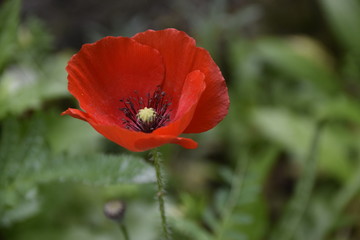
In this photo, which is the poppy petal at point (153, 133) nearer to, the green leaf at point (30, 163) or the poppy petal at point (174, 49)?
the poppy petal at point (174, 49)

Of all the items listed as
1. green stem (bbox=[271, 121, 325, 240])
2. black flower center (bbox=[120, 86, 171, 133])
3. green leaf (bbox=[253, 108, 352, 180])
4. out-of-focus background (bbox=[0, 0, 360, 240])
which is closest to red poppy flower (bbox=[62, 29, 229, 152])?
black flower center (bbox=[120, 86, 171, 133])

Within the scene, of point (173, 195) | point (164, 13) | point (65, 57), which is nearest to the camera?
point (173, 195)

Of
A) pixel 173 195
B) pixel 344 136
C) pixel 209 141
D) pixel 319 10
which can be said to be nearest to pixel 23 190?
pixel 173 195

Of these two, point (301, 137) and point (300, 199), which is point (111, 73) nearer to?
point (300, 199)

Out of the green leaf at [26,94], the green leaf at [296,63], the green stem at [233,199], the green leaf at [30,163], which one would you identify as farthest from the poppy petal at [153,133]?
the green leaf at [296,63]

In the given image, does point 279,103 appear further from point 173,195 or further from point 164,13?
point 164,13

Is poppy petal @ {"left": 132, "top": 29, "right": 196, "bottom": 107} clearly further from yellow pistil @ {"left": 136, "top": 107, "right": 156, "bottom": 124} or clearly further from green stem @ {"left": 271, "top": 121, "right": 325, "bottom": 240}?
green stem @ {"left": 271, "top": 121, "right": 325, "bottom": 240}

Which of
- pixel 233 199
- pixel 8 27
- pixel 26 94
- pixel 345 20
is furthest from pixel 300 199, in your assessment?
pixel 345 20
